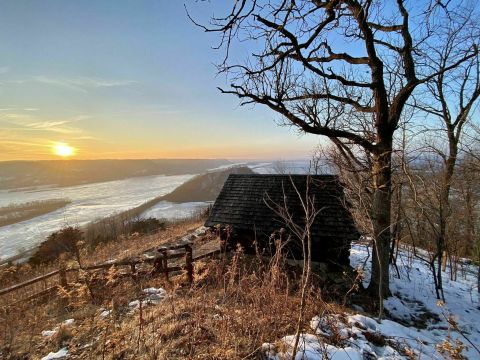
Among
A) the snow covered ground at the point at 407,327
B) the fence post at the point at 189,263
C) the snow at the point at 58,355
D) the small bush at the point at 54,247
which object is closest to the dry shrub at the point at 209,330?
the snow covered ground at the point at 407,327

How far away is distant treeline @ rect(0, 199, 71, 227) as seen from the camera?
68875 mm

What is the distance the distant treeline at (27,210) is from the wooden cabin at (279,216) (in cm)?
7535

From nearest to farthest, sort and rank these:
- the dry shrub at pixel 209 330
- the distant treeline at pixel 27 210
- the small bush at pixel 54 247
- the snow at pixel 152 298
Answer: the dry shrub at pixel 209 330 → the snow at pixel 152 298 → the small bush at pixel 54 247 → the distant treeline at pixel 27 210

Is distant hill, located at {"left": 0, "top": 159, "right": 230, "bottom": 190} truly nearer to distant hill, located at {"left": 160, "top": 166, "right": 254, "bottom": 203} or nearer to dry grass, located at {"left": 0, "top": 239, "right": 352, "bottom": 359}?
distant hill, located at {"left": 160, "top": 166, "right": 254, "bottom": 203}

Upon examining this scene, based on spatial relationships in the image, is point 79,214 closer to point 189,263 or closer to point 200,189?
point 200,189

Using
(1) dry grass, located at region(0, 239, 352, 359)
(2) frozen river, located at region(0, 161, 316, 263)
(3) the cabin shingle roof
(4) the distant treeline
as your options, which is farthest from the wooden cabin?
(4) the distant treeline

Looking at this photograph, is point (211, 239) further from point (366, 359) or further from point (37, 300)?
point (366, 359)

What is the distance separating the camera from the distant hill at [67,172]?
430 feet

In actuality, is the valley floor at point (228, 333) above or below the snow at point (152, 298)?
above

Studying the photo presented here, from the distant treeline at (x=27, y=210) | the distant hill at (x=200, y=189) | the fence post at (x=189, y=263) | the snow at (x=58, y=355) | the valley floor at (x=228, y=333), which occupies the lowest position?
the distant treeline at (x=27, y=210)

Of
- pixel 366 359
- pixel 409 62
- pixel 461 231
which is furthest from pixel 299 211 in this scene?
pixel 461 231

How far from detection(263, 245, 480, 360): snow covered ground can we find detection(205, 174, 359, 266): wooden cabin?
6.95 feet

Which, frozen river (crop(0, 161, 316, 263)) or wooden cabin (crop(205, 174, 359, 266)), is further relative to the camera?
frozen river (crop(0, 161, 316, 263))

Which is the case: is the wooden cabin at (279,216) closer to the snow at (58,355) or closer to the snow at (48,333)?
the snow at (48,333)
